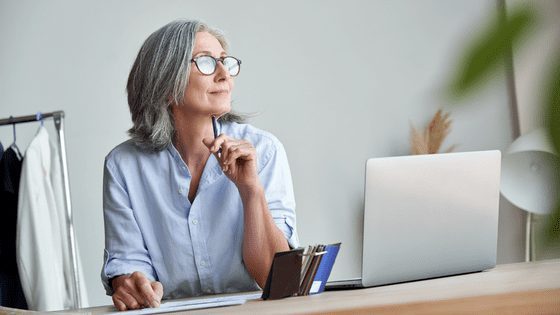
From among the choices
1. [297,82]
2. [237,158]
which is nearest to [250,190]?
[237,158]

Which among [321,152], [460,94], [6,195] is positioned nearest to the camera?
[460,94]

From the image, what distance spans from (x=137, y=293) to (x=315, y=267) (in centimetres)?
40

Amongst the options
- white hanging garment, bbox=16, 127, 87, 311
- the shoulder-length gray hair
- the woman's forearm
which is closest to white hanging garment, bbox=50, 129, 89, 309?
white hanging garment, bbox=16, 127, 87, 311

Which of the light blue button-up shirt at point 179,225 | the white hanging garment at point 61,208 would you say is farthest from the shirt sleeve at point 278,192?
the white hanging garment at point 61,208

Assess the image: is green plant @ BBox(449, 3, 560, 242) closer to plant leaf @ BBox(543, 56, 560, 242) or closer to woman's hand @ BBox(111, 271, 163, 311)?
plant leaf @ BBox(543, 56, 560, 242)

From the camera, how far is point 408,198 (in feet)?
4.82

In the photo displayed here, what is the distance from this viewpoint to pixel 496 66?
0.23 meters

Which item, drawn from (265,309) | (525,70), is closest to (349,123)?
(265,309)

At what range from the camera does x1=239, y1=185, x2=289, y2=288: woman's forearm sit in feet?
6.33

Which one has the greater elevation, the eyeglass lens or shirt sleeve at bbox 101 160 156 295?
the eyeglass lens

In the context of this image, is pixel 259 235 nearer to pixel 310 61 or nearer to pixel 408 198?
pixel 408 198

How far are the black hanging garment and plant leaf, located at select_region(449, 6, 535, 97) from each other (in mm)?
3303

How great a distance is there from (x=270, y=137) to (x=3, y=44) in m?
2.39

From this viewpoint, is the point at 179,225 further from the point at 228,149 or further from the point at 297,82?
the point at 297,82
